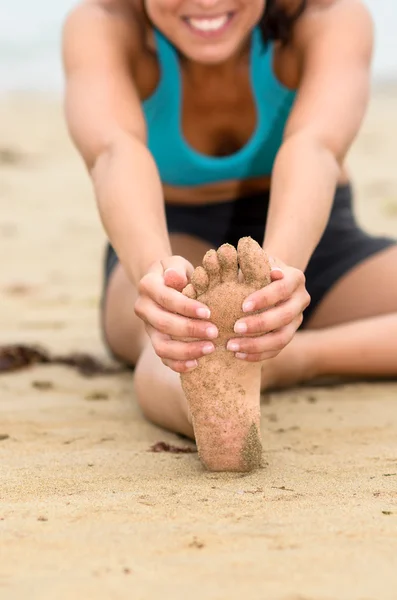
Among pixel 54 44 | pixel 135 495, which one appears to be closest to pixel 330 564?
pixel 135 495

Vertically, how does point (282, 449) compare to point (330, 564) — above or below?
below

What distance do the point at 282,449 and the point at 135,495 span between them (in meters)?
0.43

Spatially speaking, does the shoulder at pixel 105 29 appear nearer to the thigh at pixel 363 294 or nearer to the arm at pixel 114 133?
the arm at pixel 114 133

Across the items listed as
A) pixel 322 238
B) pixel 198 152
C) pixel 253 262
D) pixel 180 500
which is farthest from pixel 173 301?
pixel 322 238

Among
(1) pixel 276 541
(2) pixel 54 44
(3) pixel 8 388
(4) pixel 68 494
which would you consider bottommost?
(2) pixel 54 44

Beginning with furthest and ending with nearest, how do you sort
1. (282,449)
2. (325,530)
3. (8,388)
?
(8,388)
(282,449)
(325,530)

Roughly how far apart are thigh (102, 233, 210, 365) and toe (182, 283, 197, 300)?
2.72ft

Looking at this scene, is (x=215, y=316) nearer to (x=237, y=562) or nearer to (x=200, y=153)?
(x=237, y=562)

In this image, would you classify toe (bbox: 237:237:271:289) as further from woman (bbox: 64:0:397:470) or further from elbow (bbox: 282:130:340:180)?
elbow (bbox: 282:130:340:180)

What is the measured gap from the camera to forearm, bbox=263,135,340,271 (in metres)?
1.67

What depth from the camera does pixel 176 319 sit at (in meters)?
1.43

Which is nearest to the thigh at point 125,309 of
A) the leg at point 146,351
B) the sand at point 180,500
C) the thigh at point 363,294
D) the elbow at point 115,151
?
the leg at point 146,351

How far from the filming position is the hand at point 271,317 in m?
1.42

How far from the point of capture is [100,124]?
195 cm
